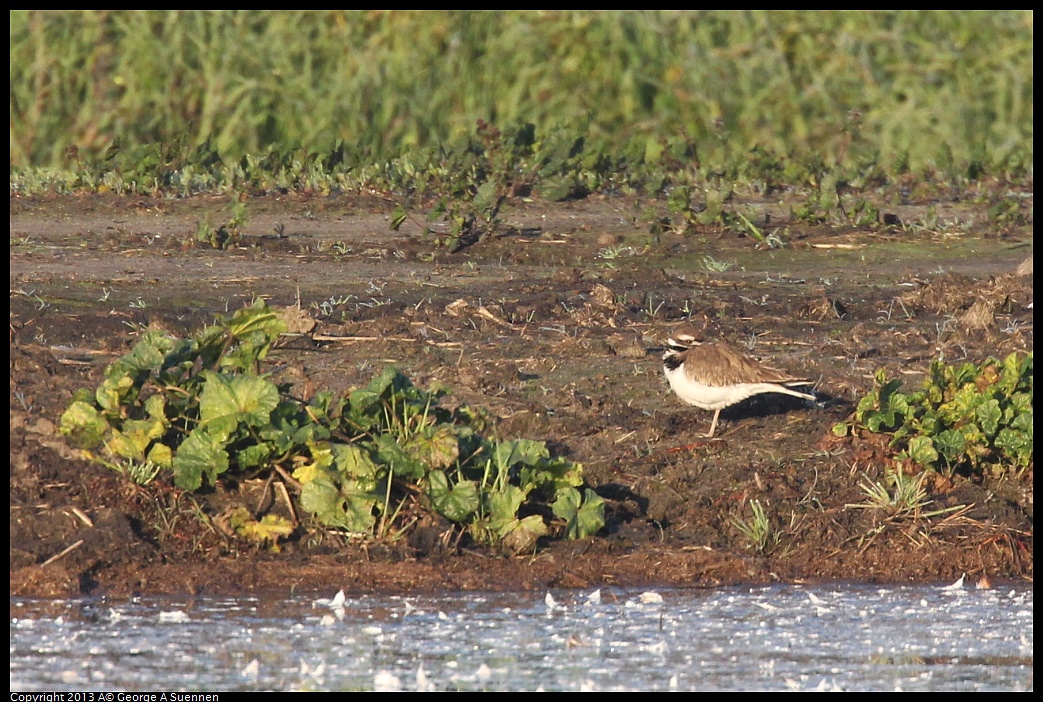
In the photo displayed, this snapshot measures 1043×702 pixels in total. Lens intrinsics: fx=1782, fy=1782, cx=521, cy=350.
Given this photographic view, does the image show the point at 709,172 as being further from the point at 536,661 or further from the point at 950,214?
the point at 536,661

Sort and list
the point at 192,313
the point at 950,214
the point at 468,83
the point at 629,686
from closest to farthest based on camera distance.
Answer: the point at 629,686
the point at 192,313
the point at 950,214
the point at 468,83

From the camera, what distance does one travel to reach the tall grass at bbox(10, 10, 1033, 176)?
14.4m

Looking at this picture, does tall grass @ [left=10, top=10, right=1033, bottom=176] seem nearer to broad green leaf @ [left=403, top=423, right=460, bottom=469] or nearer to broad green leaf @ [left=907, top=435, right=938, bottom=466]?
broad green leaf @ [left=907, top=435, right=938, bottom=466]

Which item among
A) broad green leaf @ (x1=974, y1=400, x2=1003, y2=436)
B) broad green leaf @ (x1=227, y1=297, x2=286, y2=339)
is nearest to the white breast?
broad green leaf @ (x1=974, y1=400, x2=1003, y2=436)

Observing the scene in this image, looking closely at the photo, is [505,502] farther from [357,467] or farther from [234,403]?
[234,403]

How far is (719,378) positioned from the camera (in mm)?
8102

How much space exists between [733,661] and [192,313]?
186 inches

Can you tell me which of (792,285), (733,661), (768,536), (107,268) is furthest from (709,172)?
(733,661)

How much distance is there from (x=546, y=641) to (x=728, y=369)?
7.52ft

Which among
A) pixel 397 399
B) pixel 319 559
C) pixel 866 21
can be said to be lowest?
pixel 319 559

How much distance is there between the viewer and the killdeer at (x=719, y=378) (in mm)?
8102

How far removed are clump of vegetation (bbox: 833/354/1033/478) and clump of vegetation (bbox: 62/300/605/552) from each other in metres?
1.46

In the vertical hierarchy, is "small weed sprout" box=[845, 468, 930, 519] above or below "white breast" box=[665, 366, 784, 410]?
below

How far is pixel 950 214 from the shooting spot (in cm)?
1304
